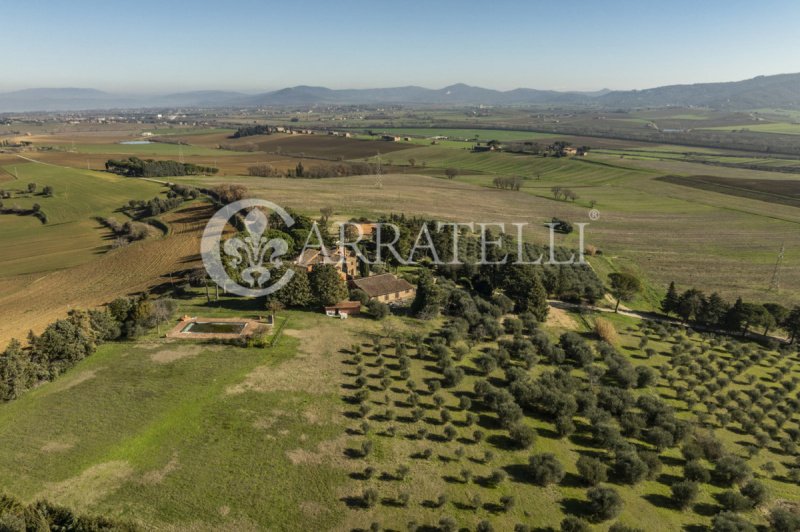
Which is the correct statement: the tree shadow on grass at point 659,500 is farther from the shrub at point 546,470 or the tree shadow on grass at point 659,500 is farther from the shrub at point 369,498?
the shrub at point 369,498

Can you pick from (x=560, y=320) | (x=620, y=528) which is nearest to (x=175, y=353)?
(x=620, y=528)

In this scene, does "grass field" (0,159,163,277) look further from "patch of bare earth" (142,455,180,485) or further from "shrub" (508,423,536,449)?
"shrub" (508,423,536,449)

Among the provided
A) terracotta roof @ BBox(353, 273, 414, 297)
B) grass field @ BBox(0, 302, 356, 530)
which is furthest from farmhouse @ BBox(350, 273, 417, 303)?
grass field @ BBox(0, 302, 356, 530)

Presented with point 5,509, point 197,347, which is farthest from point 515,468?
point 197,347

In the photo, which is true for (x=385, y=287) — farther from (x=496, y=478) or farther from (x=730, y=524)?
(x=730, y=524)

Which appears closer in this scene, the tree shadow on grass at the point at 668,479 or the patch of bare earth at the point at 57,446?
the patch of bare earth at the point at 57,446

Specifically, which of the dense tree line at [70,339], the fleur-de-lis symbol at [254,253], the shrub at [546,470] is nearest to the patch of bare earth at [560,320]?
the shrub at [546,470]
